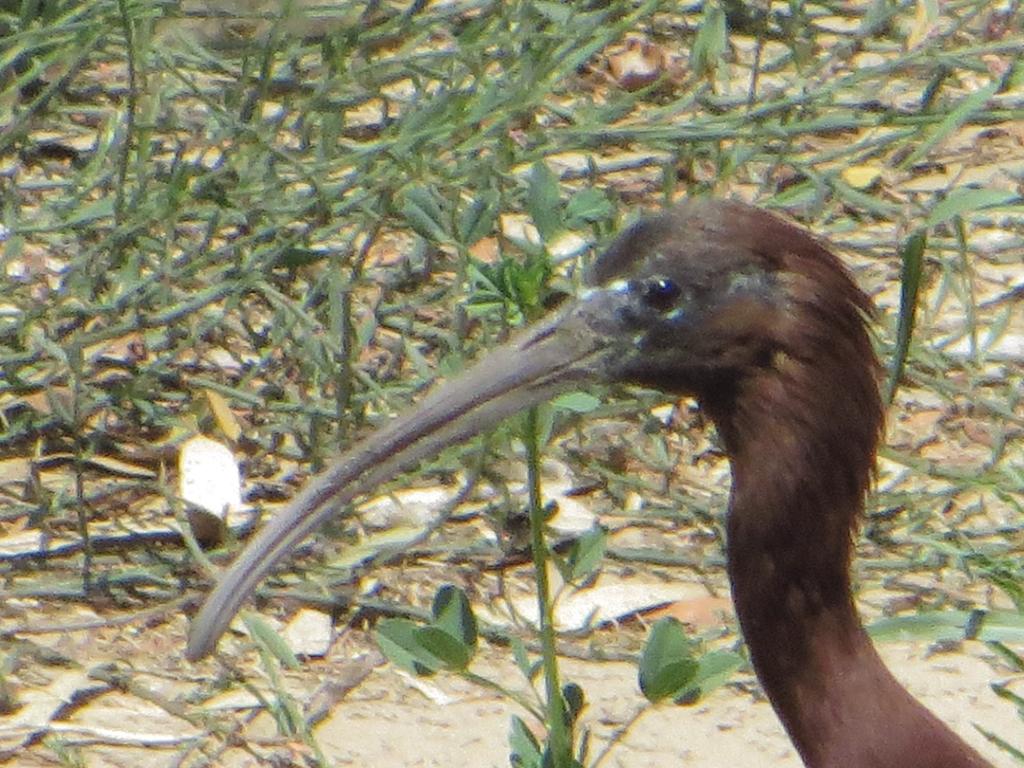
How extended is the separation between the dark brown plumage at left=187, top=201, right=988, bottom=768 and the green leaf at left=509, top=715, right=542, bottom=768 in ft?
1.34

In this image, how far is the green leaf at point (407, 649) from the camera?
375cm

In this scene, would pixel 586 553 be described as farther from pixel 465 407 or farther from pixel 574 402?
pixel 465 407

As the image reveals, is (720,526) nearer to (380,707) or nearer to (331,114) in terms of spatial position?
(380,707)

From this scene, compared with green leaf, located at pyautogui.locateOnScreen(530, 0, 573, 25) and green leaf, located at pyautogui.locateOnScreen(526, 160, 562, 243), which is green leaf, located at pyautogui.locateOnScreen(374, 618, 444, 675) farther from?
green leaf, located at pyautogui.locateOnScreen(530, 0, 573, 25)

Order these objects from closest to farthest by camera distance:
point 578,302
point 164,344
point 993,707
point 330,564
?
point 578,302 < point 993,707 < point 330,564 < point 164,344

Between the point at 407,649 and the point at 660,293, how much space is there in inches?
28.6

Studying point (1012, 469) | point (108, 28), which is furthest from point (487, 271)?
point (108, 28)

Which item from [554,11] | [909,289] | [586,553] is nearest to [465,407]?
[586,553]

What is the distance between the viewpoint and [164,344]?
5.70 metres

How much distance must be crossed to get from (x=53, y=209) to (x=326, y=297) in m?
0.73

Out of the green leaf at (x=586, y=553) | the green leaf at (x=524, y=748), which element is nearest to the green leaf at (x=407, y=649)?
the green leaf at (x=524, y=748)

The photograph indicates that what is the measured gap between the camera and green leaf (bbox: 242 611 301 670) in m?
4.56

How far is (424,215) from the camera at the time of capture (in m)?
4.83

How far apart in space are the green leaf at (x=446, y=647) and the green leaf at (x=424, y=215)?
1252mm
